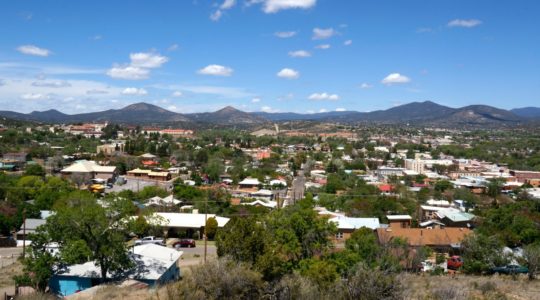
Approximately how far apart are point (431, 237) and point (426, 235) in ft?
1.04

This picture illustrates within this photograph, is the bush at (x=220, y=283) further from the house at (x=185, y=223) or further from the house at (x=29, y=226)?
the house at (x=29, y=226)

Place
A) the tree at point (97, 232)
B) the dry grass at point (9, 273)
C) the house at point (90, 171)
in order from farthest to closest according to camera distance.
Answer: the house at point (90, 171)
the dry grass at point (9, 273)
the tree at point (97, 232)

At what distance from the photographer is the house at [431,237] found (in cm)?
2362

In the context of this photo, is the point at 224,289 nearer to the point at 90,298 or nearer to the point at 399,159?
the point at 90,298

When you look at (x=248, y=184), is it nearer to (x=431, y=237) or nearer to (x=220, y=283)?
(x=431, y=237)

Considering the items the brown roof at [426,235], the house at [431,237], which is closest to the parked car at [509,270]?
the house at [431,237]

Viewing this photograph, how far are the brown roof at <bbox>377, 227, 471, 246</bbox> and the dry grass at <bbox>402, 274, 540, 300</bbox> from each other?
23.9 feet

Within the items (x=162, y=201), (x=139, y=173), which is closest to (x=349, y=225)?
(x=162, y=201)

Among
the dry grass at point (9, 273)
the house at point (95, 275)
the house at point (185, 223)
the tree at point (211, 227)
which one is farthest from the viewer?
the house at point (185, 223)

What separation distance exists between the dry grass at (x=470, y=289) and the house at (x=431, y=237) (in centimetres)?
712

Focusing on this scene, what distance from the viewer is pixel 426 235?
80.8ft

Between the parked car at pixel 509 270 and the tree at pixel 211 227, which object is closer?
the parked car at pixel 509 270

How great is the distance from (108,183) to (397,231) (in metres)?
32.7

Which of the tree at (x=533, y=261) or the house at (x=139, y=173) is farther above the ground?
the tree at (x=533, y=261)
